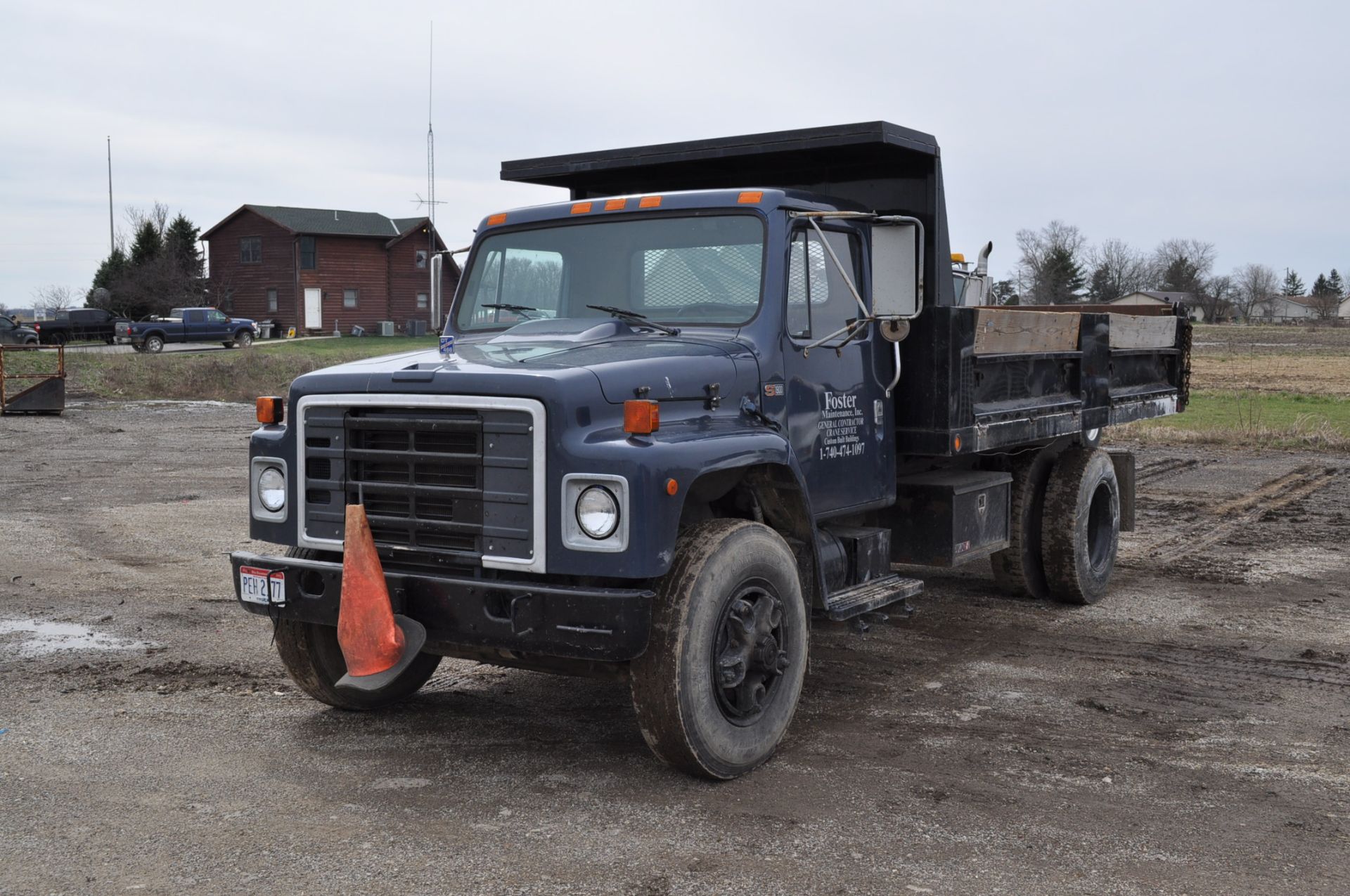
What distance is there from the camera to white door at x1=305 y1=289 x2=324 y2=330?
2299 inches

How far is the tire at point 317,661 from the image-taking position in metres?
5.64

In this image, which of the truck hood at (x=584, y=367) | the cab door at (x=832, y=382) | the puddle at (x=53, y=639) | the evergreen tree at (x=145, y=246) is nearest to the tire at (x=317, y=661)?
the truck hood at (x=584, y=367)

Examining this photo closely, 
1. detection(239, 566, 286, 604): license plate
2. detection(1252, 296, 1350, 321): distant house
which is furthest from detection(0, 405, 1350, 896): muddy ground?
detection(1252, 296, 1350, 321): distant house

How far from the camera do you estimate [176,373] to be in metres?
29.6

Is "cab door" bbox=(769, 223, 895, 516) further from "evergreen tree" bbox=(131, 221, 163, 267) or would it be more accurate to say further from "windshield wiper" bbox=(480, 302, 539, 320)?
"evergreen tree" bbox=(131, 221, 163, 267)

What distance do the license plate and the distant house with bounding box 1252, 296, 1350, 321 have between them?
114555mm

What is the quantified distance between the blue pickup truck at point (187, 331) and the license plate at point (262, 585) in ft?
129

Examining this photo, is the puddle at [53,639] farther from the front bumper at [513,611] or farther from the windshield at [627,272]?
the windshield at [627,272]

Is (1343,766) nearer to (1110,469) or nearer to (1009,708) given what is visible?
(1009,708)

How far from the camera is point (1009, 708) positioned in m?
6.07

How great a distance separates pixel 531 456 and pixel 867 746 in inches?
80.1

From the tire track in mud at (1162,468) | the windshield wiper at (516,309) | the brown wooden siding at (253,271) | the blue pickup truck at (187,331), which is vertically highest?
the brown wooden siding at (253,271)

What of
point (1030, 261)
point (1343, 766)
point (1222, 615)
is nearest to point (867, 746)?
point (1343, 766)

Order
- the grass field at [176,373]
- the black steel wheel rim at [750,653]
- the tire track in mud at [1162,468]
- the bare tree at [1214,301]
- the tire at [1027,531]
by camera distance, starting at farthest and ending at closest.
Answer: the bare tree at [1214,301] → the grass field at [176,373] → the tire track in mud at [1162,468] → the tire at [1027,531] → the black steel wheel rim at [750,653]
